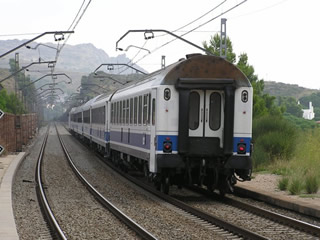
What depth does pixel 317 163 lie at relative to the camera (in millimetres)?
16359

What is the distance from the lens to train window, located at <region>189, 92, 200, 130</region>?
44.3 feet

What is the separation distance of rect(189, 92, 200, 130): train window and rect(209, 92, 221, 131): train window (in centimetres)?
30

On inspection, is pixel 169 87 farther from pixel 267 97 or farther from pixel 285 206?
pixel 267 97

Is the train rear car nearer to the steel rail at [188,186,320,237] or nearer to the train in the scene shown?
Result: the train

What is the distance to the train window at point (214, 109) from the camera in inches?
532

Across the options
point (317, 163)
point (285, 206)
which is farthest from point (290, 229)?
point (317, 163)

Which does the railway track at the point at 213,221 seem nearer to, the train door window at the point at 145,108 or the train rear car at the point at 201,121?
the train rear car at the point at 201,121

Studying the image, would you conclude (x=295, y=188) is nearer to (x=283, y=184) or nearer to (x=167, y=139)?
(x=283, y=184)

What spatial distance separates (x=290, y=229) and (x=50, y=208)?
5.48m

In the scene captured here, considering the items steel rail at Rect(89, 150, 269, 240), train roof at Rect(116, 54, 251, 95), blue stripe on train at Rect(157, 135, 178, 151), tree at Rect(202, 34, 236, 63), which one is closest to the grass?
train roof at Rect(116, 54, 251, 95)

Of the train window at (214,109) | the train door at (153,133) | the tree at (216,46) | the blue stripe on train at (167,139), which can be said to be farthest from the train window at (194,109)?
the tree at (216,46)

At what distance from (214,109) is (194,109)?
0.46 metres

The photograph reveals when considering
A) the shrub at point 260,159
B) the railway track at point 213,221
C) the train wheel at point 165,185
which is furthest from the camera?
the shrub at point 260,159

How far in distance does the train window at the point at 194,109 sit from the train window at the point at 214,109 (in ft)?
0.98
